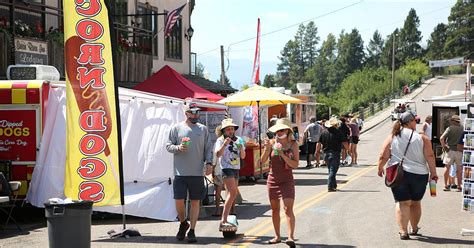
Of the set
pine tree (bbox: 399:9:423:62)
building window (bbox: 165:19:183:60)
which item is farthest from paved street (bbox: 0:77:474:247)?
pine tree (bbox: 399:9:423:62)

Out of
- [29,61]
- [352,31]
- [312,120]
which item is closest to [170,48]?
[312,120]

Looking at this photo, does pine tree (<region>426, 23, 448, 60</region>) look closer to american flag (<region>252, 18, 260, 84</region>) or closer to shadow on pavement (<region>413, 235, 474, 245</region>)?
american flag (<region>252, 18, 260, 84</region>)

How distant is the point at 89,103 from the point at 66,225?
2368mm

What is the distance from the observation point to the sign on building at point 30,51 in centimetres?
1769

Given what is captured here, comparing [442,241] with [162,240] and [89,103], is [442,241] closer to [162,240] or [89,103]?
[162,240]

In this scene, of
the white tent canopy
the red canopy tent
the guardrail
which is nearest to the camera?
the white tent canopy

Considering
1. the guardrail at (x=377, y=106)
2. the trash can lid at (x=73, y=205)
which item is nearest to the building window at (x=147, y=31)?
the trash can lid at (x=73, y=205)

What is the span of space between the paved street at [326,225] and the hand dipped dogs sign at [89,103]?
91cm

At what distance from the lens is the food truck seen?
12727 mm

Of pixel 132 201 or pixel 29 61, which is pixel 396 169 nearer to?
pixel 132 201

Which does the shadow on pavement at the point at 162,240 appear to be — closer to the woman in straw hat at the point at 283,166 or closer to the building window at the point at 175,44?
the woman in straw hat at the point at 283,166

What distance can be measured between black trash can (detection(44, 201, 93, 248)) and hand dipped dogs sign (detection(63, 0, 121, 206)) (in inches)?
71.4

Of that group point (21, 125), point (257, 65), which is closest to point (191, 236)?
point (21, 125)

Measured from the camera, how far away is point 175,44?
31141 millimetres
